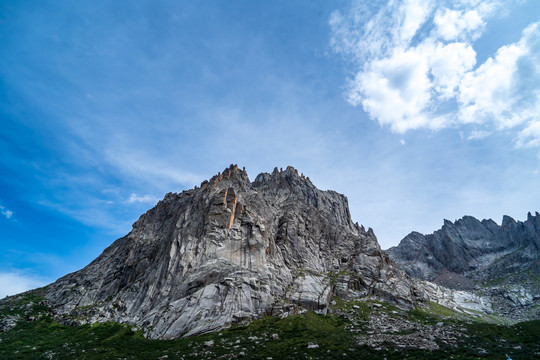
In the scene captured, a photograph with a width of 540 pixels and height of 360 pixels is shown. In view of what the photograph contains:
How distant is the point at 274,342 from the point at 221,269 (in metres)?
31.2

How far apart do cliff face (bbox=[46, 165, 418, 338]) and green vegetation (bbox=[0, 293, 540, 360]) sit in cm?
523

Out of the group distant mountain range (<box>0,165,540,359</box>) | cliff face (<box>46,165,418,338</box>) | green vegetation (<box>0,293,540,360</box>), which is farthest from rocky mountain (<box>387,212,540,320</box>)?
green vegetation (<box>0,293,540,360</box>)

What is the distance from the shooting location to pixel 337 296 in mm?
90188

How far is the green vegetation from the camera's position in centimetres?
4516

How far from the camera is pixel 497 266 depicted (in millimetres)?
159375

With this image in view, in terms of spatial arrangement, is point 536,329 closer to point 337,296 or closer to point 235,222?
point 337,296

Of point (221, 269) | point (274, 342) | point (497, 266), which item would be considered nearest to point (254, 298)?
point (221, 269)

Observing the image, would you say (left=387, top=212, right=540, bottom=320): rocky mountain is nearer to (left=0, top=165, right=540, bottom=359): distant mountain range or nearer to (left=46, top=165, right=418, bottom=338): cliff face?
(left=0, top=165, right=540, bottom=359): distant mountain range

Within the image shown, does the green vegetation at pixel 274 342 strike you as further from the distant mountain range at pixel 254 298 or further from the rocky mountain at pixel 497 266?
the rocky mountain at pixel 497 266

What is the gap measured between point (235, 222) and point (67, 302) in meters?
66.1

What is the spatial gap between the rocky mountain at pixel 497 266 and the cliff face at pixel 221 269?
5341 cm

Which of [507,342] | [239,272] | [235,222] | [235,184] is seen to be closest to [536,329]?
[507,342]

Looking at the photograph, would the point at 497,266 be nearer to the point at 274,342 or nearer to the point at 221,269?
the point at 221,269

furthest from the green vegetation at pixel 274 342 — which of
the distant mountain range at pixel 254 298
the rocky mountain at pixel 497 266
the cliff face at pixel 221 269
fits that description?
the rocky mountain at pixel 497 266
